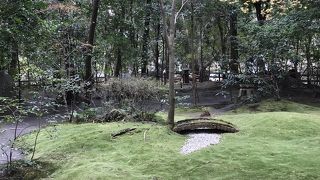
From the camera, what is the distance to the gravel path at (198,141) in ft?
23.9

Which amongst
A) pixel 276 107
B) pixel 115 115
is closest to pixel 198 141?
pixel 115 115

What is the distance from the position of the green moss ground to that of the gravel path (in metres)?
0.16

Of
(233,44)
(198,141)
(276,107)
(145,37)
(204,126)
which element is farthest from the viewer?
(145,37)

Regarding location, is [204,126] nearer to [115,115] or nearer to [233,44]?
[115,115]

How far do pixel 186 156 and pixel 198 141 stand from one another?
3.69ft

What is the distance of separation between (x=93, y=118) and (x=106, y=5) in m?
10.2

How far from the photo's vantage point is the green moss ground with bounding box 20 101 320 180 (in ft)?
19.6

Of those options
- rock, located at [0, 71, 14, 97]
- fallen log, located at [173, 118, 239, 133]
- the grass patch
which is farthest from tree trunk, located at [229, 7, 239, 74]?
rock, located at [0, 71, 14, 97]

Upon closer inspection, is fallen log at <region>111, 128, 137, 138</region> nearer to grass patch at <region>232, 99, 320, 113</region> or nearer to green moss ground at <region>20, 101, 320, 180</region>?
green moss ground at <region>20, 101, 320, 180</region>

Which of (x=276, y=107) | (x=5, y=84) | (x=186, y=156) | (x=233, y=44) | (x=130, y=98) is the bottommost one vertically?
(x=186, y=156)

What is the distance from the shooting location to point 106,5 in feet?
66.2

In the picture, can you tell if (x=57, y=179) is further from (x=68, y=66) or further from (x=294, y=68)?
(x=294, y=68)

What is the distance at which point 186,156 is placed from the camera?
6.77m

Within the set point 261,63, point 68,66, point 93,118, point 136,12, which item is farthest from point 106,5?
point 93,118
